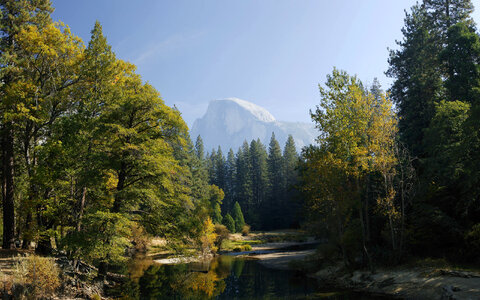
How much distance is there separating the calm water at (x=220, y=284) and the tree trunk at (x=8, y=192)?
24.9 feet

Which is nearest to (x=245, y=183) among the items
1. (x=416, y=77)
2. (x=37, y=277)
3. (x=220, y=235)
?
(x=220, y=235)

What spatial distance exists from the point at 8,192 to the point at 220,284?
15.9 metres

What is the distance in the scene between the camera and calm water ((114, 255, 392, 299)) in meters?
18.9

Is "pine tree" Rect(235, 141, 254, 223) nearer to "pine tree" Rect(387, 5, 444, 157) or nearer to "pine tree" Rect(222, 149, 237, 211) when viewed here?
"pine tree" Rect(222, 149, 237, 211)

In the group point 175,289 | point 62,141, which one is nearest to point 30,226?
point 62,141

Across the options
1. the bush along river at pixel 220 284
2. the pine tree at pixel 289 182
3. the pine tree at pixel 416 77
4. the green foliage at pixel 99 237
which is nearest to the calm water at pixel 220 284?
the bush along river at pixel 220 284

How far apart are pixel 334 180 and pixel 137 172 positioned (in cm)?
1398

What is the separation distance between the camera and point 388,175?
2045cm

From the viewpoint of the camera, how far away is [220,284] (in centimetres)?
2289

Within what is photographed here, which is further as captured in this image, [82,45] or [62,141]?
[82,45]

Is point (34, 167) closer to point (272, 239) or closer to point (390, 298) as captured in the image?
point (390, 298)

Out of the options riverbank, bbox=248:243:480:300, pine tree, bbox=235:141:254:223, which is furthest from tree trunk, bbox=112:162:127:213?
pine tree, bbox=235:141:254:223

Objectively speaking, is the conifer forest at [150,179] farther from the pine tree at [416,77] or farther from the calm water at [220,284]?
the pine tree at [416,77]

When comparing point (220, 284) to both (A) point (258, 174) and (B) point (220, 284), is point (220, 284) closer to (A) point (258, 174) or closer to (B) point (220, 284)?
(B) point (220, 284)
